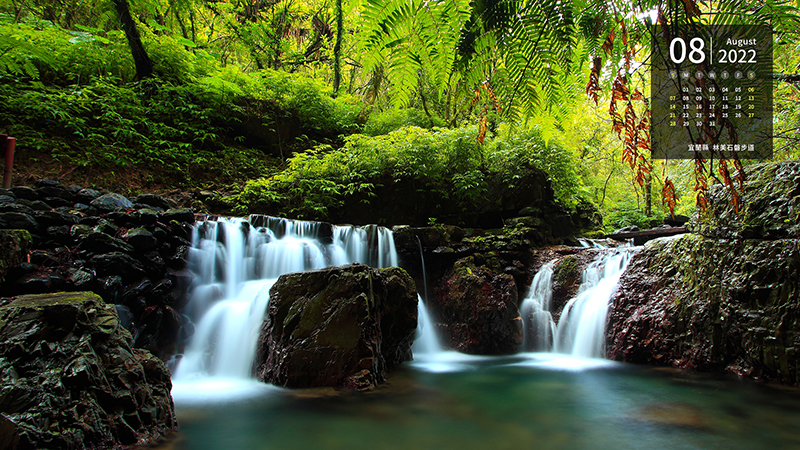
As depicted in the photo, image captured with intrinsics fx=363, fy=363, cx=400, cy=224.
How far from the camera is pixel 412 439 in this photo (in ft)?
10.6

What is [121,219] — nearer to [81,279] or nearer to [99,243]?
[99,243]

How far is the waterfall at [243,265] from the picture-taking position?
17.7 ft

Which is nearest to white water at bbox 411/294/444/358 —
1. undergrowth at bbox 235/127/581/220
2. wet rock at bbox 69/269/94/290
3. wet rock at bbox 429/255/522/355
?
wet rock at bbox 429/255/522/355

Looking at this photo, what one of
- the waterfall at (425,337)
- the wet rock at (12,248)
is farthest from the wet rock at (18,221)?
the waterfall at (425,337)

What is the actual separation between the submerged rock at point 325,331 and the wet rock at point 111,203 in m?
3.41

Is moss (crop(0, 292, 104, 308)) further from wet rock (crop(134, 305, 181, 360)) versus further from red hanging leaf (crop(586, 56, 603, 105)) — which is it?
red hanging leaf (crop(586, 56, 603, 105))

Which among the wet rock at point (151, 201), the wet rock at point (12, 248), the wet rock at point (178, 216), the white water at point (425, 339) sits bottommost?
the white water at point (425, 339)

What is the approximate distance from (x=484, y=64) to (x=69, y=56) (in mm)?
12436

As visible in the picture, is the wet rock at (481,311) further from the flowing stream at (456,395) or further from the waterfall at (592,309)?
the waterfall at (592,309)

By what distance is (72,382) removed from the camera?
2535 millimetres

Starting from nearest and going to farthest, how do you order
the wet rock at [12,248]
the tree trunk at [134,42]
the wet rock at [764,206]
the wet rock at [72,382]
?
1. the wet rock at [72,382]
2. the wet rock at [12,248]
3. the wet rock at [764,206]
4. the tree trunk at [134,42]

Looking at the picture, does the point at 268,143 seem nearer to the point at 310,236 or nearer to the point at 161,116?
the point at 161,116

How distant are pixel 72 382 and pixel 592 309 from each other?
7.16m

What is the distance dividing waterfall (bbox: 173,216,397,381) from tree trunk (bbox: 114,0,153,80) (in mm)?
6553
